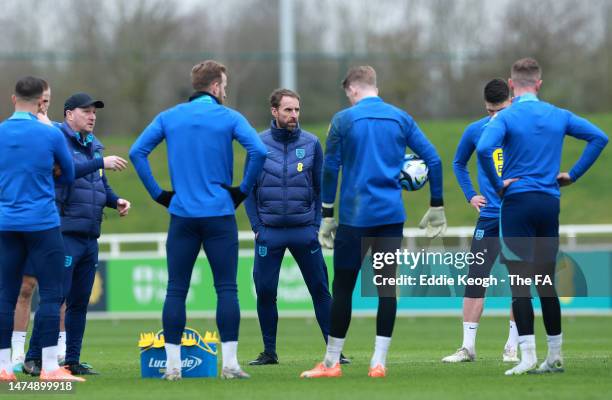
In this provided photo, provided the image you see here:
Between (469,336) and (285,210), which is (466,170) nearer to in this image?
(469,336)

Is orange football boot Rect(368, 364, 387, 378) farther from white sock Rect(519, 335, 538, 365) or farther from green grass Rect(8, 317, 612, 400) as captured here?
white sock Rect(519, 335, 538, 365)

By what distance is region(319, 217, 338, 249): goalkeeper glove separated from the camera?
28.2 feet

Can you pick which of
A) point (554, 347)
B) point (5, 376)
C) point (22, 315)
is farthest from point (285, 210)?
point (5, 376)

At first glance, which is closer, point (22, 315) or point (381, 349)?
point (381, 349)

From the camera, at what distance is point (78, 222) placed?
9.74 meters

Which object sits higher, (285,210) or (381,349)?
(285,210)

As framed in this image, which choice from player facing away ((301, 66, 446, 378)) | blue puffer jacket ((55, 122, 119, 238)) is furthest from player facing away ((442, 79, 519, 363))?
blue puffer jacket ((55, 122, 119, 238))

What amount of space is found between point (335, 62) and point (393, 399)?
29.5m

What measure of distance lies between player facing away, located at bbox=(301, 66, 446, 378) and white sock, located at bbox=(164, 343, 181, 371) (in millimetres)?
972

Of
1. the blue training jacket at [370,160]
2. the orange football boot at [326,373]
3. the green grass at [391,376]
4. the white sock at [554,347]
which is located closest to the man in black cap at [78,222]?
the green grass at [391,376]

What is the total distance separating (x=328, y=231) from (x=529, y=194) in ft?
4.82

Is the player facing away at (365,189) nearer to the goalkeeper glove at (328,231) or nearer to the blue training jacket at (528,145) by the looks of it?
the goalkeeper glove at (328,231)

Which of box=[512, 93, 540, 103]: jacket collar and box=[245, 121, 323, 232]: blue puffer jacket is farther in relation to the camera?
box=[245, 121, 323, 232]: blue puffer jacket

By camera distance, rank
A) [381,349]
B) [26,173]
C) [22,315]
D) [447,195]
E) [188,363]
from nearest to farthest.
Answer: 1. [26,173]
2. [381,349]
3. [188,363]
4. [22,315]
5. [447,195]
